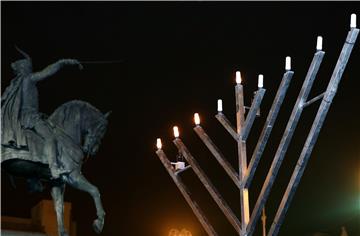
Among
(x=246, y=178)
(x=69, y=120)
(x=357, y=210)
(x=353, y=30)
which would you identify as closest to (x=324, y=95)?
(x=353, y=30)

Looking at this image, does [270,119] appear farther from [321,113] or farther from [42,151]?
[42,151]

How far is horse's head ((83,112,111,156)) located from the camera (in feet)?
26.2

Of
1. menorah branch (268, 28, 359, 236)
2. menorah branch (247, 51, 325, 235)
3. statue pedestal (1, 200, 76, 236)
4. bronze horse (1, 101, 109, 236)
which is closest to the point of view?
menorah branch (268, 28, 359, 236)

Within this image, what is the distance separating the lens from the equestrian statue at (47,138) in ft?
25.1

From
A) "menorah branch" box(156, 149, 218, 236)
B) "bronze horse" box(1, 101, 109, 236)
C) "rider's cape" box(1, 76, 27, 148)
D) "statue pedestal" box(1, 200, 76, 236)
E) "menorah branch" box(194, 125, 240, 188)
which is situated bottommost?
"statue pedestal" box(1, 200, 76, 236)

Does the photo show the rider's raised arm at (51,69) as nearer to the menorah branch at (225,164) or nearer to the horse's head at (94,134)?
the horse's head at (94,134)

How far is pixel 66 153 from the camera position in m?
7.79

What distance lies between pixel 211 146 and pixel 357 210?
9619 mm

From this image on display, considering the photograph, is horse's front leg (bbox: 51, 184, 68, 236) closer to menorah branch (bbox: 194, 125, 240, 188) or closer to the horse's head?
the horse's head

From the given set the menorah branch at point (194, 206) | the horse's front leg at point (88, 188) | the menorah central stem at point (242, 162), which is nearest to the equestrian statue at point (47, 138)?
the horse's front leg at point (88, 188)

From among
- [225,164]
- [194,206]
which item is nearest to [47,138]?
[225,164]

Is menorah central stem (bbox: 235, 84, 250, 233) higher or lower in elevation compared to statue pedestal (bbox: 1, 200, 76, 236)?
higher

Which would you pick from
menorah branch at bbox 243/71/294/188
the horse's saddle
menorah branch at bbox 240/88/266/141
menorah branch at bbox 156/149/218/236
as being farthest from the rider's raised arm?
menorah branch at bbox 156/149/218/236

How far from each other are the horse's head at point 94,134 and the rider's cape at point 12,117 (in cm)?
65
